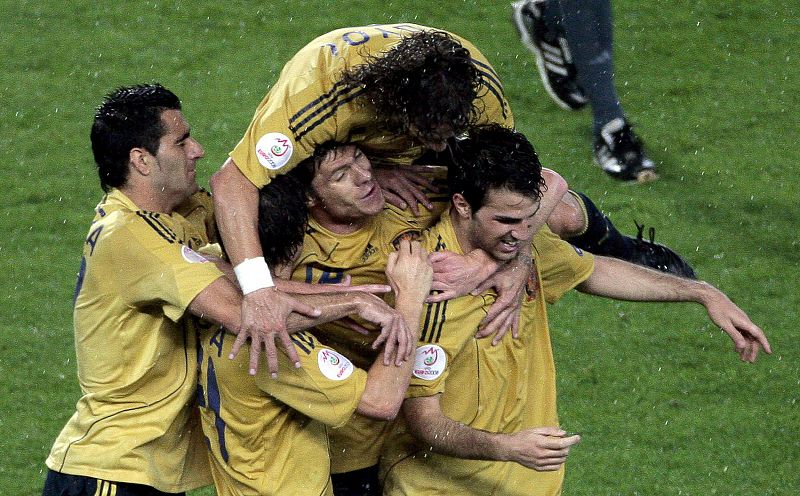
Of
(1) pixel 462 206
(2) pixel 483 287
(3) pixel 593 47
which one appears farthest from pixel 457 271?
(3) pixel 593 47

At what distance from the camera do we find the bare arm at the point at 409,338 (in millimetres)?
3965

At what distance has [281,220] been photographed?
408 centimetres

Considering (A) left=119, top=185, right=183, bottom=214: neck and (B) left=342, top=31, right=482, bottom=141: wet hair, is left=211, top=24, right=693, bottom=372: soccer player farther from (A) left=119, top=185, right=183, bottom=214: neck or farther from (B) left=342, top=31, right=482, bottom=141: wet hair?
(A) left=119, top=185, right=183, bottom=214: neck

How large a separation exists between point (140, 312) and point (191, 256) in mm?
270

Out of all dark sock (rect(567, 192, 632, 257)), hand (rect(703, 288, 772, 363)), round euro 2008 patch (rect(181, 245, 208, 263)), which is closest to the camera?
round euro 2008 patch (rect(181, 245, 208, 263))

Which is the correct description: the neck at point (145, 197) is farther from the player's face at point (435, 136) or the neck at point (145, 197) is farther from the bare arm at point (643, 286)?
the bare arm at point (643, 286)

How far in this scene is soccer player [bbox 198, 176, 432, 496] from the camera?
3943 mm

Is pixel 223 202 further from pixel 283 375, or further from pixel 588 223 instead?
pixel 588 223

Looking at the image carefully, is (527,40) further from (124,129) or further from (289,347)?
(289,347)

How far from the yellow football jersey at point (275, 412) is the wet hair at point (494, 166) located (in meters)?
0.70

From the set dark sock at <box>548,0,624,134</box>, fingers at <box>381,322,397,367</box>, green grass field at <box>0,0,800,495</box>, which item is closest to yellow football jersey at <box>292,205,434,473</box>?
fingers at <box>381,322,397,367</box>

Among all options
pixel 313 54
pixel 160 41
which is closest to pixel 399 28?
pixel 313 54

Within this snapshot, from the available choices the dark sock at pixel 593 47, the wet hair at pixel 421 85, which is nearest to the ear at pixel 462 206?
the wet hair at pixel 421 85

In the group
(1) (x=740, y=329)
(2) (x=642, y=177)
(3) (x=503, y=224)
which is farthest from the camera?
(2) (x=642, y=177)
